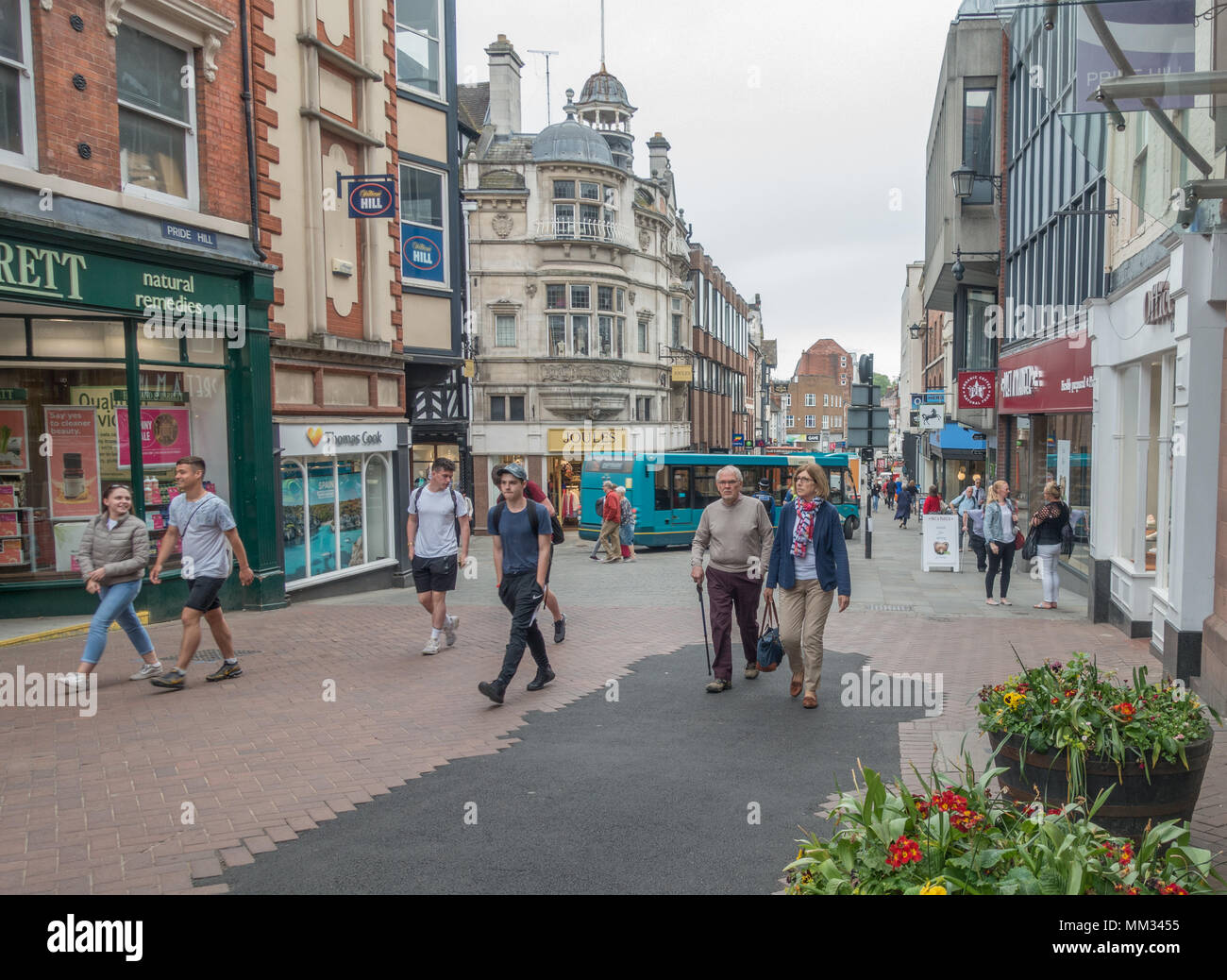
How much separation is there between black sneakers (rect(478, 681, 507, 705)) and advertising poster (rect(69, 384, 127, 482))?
20.5 feet

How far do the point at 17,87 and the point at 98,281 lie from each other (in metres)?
1.95

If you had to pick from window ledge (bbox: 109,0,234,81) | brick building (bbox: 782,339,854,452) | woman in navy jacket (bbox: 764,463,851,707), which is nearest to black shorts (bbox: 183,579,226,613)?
woman in navy jacket (bbox: 764,463,851,707)

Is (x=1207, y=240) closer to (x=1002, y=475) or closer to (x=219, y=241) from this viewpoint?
(x=219, y=241)

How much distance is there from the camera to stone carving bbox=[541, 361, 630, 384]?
3719cm

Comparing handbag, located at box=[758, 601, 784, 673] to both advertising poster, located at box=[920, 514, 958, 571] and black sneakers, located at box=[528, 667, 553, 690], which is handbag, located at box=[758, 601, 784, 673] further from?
advertising poster, located at box=[920, 514, 958, 571]

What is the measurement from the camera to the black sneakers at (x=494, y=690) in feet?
24.3

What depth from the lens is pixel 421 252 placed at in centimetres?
1738

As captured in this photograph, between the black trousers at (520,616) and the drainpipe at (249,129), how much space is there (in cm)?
725

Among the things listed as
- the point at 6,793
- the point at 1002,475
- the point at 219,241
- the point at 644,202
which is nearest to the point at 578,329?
the point at 644,202

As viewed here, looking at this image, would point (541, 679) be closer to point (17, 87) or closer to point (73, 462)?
point (73, 462)

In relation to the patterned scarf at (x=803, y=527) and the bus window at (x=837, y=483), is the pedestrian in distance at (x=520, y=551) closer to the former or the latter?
the patterned scarf at (x=803, y=527)

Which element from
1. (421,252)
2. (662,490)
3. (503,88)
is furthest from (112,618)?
(503,88)

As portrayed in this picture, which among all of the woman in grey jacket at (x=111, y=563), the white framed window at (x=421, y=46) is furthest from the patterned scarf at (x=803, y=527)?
the white framed window at (x=421, y=46)
